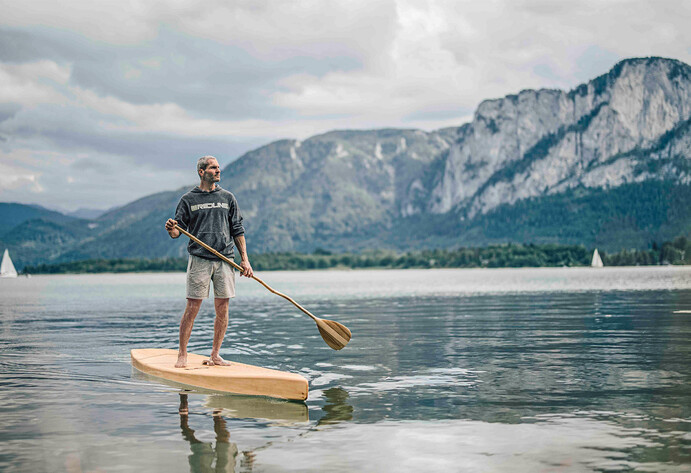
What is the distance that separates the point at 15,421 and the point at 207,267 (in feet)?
14.8

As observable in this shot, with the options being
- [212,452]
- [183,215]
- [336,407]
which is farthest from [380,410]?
[183,215]

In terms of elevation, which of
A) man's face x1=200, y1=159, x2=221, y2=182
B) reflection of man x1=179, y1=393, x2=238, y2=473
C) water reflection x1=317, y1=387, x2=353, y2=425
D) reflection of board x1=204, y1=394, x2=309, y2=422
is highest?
man's face x1=200, y1=159, x2=221, y2=182

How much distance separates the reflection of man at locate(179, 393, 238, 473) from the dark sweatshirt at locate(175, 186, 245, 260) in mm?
4144

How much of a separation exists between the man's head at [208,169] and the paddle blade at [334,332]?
13.9 feet

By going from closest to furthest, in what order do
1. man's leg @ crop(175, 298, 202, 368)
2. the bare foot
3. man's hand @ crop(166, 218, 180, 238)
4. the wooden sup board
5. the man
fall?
1. the wooden sup board
2. man's hand @ crop(166, 218, 180, 238)
3. the man
4. man's leg @ crop(175, 298, 202, 368)
5. the bare foot

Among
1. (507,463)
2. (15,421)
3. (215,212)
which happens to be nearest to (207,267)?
(215,212)

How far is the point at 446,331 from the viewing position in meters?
27.1

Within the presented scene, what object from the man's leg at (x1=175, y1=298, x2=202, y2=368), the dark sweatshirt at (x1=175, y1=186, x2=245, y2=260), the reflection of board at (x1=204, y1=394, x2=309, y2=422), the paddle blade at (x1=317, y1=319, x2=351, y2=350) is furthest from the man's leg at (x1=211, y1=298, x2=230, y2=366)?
the paddle blade at (x1=317, y1=319, x2=351, y2=350)

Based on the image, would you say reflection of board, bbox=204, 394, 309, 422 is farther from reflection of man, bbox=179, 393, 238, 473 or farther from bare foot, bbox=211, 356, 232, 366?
bare foot, bbox=211, 356, 232, 366

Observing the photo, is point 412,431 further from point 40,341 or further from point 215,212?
point 40,341

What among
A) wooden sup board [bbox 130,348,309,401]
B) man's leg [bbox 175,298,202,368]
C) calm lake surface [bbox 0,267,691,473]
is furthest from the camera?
man's leg [bbox 175,298,202,368]

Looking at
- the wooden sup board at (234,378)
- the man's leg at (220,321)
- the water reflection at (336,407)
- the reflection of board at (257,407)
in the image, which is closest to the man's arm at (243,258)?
the man's leg at (220,321)

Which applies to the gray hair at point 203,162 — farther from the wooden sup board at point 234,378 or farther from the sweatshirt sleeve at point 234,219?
the wooden sup board at point 234,378

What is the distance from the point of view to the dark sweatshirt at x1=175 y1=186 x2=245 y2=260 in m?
14.4
